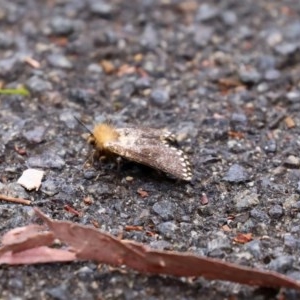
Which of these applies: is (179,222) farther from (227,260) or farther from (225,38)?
(225,38)

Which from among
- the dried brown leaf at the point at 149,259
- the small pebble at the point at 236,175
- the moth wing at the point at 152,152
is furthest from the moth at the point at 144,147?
the dried brown leaf at the point at 149,259

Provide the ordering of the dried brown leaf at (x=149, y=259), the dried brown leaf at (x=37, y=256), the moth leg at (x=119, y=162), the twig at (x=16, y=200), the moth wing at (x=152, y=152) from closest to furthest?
the dried brown leaf at (x=149, y=259)
the dried brown leaf at (x=37, y=256)
the twig at (x=16, y=200)
the moth wing at (x=152, y=152)
the moth leg at (x=119, y=162)

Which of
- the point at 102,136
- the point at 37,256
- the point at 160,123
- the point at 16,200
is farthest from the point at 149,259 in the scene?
the point at 160,123

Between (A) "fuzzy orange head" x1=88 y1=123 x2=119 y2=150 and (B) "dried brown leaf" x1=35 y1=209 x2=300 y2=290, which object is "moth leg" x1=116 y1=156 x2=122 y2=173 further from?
(B) "dried brown leaf" x1=35 y1=209 x2=300 y2=290

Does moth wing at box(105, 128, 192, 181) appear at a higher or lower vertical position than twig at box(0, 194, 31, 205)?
higher

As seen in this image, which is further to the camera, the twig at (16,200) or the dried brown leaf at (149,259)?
the twig at (16,200)

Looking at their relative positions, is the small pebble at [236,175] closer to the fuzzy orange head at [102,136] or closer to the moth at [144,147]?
the moth at [144,147]

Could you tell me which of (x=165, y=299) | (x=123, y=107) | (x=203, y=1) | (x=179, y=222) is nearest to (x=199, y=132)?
(x=123, y=107)

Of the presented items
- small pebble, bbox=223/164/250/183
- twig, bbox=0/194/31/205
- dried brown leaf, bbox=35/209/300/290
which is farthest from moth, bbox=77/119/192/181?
dried brown leaf, bbox=35/209/300/290
